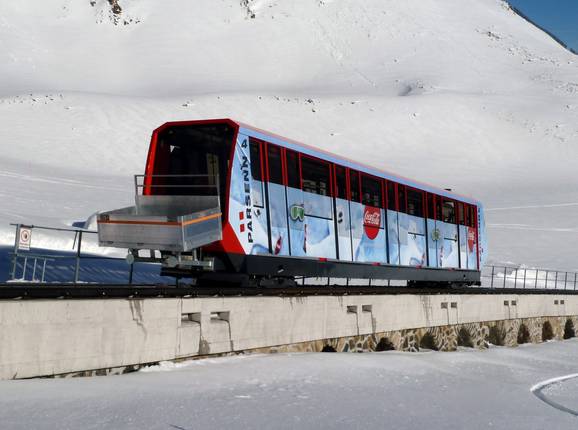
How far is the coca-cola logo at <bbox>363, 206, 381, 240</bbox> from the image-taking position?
65.8ft

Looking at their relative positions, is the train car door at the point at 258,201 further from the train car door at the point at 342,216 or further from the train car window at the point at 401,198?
the train car window at the point at 401,198

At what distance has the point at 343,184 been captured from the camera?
18984 mm

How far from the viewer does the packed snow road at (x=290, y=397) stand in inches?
314

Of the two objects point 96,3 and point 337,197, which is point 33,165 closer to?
point 337,197

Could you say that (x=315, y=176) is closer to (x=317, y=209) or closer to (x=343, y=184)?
(x=317, y=209)

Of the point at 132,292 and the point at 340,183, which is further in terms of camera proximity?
the point at 340,183

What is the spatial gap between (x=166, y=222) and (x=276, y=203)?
10.7 ft

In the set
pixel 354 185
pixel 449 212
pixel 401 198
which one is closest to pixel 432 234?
pixel 449 212

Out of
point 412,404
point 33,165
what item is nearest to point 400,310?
point 412,404

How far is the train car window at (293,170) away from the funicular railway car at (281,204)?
2 centimetres

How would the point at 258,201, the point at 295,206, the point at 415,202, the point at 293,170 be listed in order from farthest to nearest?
the point at 415,202, the point at 293,170, the point at 295,206, the point at 258,201

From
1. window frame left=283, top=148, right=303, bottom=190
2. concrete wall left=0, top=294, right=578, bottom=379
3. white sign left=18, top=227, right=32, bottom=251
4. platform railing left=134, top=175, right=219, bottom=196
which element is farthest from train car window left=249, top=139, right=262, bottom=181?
white sign left=18, top=227, right=32, bottom=251

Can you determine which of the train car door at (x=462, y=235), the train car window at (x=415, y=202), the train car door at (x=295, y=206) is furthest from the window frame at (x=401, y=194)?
the train car door at (x=295, y=206)

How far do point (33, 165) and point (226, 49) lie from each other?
297 ft
